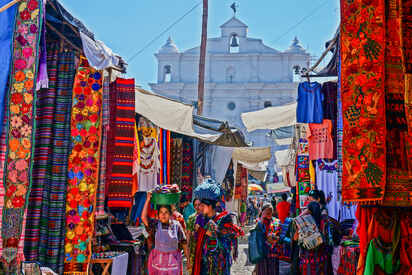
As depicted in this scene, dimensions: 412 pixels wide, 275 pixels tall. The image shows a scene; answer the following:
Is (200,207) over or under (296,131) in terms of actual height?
under

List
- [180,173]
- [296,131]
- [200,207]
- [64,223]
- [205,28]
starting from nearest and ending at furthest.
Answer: [64,223] → [200,207] → [180,173] → [296,131] → [205,28]

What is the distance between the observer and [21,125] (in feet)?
13.2

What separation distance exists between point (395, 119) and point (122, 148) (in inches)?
133

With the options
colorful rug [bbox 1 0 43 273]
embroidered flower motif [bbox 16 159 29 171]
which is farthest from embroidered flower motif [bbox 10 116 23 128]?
embroidered flower motif [bbox 16 159 29 171]

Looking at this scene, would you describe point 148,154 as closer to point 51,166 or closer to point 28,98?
point 51,166

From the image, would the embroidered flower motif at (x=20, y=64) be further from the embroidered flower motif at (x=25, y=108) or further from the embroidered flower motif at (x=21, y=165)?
the embroidered flower motif at (x=21, y=165)

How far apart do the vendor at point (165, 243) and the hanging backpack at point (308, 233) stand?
147cm

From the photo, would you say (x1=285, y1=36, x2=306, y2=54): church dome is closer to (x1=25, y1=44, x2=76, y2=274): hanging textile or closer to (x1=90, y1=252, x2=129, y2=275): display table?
(x1=90, y1=252, x2=129, y2=275): display table

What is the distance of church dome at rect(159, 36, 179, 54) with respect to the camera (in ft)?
151

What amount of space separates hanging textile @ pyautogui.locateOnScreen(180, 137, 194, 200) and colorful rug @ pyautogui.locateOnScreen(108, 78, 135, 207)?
454 cm

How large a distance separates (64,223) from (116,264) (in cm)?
94

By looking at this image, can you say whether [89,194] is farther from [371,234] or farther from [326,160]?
[326,160]

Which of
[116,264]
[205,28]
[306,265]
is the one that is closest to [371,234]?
[306,265]

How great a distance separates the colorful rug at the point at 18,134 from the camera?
397cm
